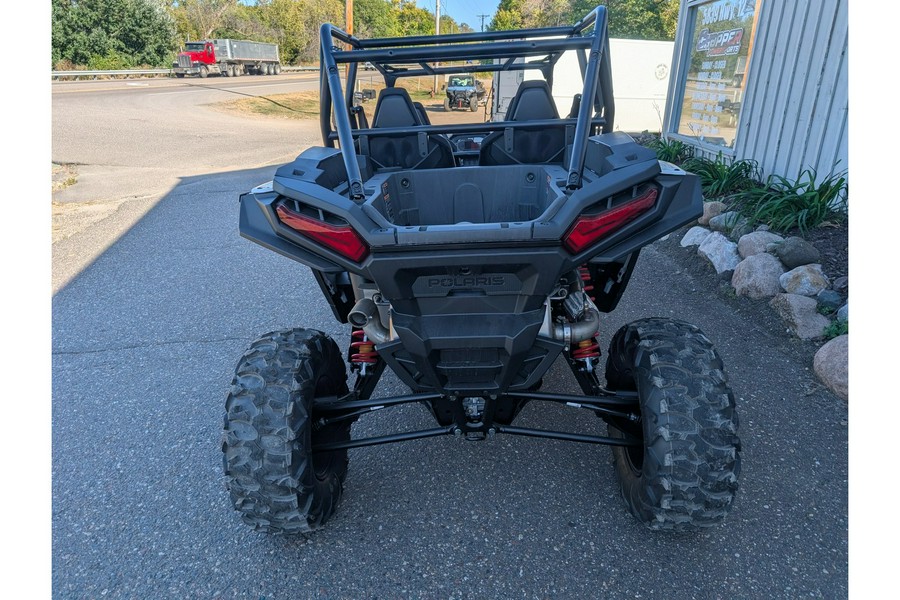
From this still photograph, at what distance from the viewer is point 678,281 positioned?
479 centimetres

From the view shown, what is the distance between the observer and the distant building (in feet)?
16.4

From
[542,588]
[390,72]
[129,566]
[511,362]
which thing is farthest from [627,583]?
[390,72]

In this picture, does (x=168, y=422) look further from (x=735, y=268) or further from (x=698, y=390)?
(x=735, y=268)

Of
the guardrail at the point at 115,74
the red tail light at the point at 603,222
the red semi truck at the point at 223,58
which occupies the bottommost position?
the red tail light at the point at 603,222

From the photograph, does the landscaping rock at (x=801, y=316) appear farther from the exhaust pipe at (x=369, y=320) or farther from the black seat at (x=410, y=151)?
the exhaust pipe at (x=369, y=320)

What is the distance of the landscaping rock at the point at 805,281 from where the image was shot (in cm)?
379

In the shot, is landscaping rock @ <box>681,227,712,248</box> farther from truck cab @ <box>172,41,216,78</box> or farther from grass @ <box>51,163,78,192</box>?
truck cab @ <box>172,41,216,78</box>

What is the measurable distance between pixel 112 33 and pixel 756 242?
45.2 metres

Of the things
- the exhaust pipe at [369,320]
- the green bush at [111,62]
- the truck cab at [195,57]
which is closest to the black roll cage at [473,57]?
the exhaust pipe at [369,320]

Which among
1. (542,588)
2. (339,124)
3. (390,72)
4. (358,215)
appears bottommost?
(542,588)

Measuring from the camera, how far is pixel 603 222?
1795 mm

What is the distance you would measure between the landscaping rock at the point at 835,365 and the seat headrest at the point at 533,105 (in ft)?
7.43

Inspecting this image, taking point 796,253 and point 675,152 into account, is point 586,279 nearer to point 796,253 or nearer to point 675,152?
point 796,253

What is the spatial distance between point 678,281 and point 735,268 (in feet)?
1.52
